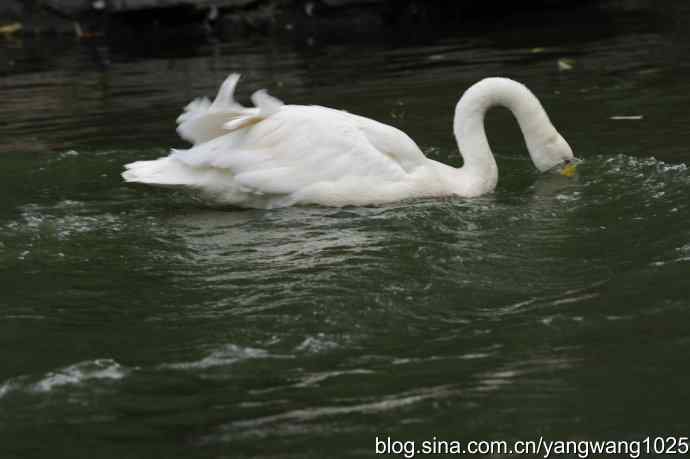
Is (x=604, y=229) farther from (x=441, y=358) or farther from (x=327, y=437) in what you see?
(x=327, y=437)

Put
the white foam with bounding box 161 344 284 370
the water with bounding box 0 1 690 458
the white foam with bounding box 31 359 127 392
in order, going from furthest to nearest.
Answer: the white foam with bounding box 161 344 284 370 < the white foam with bounding box 31 359 127 392 < the water with bounding box 0 1 690 458

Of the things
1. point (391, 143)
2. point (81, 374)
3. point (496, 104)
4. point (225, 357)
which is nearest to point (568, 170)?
point (496, 104)

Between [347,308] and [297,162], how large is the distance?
2339 millimetres

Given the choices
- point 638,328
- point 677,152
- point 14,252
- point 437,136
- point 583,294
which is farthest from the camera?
point 437,136

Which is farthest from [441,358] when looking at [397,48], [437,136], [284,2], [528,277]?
[284,2]

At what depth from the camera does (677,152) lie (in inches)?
342

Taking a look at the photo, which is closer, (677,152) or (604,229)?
(604,229)

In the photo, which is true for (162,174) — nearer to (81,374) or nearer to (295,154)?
(295,154)

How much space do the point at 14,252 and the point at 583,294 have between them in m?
3.09

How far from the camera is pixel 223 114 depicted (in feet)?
25.0

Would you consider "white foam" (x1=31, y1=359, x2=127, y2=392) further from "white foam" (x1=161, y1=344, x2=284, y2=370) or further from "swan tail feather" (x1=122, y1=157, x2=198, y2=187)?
"swan tail feather" (x1=122, y1=157, x2=198, y2=187)

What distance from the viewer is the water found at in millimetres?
4156

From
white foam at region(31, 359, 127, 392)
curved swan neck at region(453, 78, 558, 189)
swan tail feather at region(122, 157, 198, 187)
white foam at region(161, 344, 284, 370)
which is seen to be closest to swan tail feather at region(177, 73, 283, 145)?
swan tail feather at region(122, 157, 198, 187)

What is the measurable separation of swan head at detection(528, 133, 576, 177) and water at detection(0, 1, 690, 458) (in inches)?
4.0
